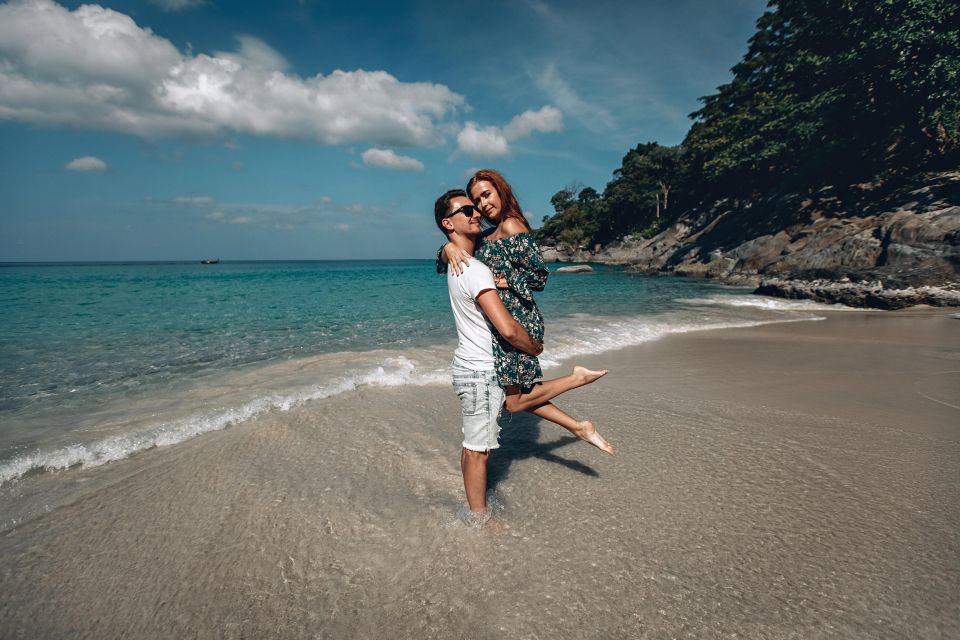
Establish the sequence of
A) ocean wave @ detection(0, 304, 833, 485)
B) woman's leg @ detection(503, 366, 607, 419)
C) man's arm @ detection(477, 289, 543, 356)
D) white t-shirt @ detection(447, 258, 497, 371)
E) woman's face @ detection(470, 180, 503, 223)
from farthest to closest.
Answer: ocean wave @ detection(0, 304, 833, 485) < woman's leg @ detection(503, 366, 607, 419) < woman's face @ detection(470, 180, 503, 223) < white t-shirt @ detection(447, 258, 497, 371) < man's arm @ detection(477, 289, 543, 356)

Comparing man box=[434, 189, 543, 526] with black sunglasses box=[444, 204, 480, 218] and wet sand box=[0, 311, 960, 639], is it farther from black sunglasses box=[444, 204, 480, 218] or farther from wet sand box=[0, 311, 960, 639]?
wet sand box=[0, 311, 960, 639]

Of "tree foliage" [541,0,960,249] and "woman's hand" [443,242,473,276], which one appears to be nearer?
"woman's hand" [443,242,473,276]

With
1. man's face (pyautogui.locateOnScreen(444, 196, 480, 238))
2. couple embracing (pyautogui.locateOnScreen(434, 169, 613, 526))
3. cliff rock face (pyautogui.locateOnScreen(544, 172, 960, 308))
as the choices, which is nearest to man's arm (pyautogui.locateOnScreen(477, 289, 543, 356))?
couple embracing (pyautogui.locateOnScreen(434, 169, 613, 526))

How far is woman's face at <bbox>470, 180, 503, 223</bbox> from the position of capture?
273 cm

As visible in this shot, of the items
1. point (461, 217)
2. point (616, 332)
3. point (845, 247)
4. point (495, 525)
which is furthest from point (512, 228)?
point (845, 247)

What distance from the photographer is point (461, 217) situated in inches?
100

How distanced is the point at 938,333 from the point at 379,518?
466 inches

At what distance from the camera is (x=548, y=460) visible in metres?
3.62

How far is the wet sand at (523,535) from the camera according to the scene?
1.98 meters

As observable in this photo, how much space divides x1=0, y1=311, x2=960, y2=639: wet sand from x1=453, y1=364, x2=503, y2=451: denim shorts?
0.56m

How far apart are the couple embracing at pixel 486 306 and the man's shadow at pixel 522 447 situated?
0.80 metres

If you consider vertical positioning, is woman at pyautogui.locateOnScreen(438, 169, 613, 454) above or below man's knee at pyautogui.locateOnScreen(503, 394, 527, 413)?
above

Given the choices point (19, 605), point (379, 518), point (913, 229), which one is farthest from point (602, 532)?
point (913, 229)

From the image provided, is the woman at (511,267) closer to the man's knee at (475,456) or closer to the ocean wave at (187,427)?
the man's knee at (475,456)
